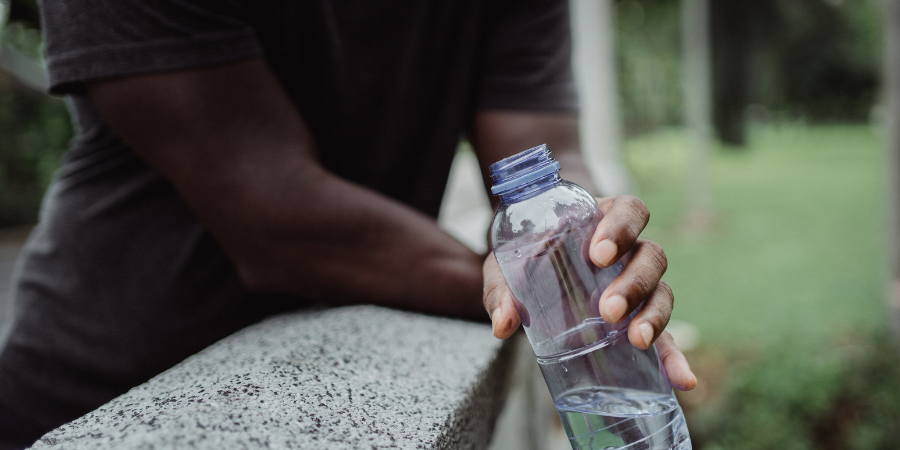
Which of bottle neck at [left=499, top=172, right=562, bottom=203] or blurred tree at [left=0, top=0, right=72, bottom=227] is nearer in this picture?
bottle neck at [left=499, top=172, right=562, bottom=203]

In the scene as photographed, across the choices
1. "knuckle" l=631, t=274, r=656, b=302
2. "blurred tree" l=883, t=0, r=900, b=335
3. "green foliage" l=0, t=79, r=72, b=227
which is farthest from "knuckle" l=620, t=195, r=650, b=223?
"green foliage" l=0, t=79, r=72, b=227

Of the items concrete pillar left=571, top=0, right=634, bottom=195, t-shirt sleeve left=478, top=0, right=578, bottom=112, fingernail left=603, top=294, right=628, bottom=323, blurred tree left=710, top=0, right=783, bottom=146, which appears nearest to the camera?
fingernail left=603, top=294, right=628, bottom=323

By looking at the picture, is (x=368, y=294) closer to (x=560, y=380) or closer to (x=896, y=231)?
(x=560, y=380)

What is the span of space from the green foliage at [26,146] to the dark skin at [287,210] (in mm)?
9670

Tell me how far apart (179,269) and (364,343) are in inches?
22.5

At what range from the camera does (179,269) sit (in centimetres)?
156

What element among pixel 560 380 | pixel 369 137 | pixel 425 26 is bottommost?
pixel 560 380

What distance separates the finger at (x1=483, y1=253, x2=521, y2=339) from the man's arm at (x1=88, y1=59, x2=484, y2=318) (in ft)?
0.99

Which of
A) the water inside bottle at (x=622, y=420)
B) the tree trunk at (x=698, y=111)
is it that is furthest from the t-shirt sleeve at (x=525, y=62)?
the tree trunk at (x=698, y=111)

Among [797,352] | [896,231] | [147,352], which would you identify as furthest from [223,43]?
[896,231]

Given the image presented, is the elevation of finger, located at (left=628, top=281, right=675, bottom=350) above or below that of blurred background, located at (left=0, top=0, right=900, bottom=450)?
above

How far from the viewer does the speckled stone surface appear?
2.75 feet

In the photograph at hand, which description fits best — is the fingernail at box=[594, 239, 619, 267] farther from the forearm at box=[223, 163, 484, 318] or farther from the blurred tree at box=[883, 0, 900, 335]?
the blurred tree at box=[883, 0, 900, 335]

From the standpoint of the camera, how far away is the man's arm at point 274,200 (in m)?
1.28
